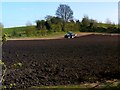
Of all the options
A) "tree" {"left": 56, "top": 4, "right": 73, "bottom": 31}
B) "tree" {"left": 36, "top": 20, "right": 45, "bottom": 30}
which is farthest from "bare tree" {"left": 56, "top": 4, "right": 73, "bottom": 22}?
"tree" {"left": 36, "top": 20, "right": 45, "bottom": 30}

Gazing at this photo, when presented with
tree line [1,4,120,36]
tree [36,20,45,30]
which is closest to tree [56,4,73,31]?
tree line [1,4,120,36]

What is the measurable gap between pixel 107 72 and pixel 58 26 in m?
40.6

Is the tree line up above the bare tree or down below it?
below

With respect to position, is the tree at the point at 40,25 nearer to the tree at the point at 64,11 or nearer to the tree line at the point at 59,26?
the tree line at the point at 59,26

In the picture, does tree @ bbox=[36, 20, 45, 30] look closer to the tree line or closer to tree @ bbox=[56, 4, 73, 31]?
the tree line

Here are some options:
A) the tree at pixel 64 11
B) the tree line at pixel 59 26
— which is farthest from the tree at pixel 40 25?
the tree at pixel 64 11

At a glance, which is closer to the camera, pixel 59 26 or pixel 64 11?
pixel 64 11

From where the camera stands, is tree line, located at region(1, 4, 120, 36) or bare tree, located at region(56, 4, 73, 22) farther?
tree line, located at region(1, 4, 120, 36)

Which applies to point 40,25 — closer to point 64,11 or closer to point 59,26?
point 59,26

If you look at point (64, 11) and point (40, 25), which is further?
point (40, 25)

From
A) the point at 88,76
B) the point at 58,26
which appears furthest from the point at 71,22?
the point at 88,76

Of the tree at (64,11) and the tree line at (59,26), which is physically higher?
the tree at (64,11)

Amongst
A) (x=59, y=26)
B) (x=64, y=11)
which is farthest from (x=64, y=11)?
(x=59, y=26)

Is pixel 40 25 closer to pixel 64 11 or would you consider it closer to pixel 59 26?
pixel 59 26
